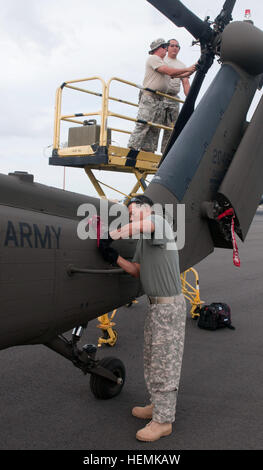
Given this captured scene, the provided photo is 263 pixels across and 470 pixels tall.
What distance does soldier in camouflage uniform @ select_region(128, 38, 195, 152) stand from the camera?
232 inches

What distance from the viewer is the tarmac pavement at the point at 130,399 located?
3311 millimetres

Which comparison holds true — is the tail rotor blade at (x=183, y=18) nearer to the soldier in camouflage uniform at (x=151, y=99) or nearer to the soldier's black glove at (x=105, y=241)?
the soldier in camouflage uniform at (x=151, y=99)

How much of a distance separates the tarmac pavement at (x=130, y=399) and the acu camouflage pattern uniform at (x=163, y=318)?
387 millimetres

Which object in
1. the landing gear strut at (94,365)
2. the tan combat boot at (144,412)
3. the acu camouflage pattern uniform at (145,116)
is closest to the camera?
the landing gear strut at (94,365)

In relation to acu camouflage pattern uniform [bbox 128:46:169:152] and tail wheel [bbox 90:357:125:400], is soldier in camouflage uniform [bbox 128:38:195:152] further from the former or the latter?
tail wheel [bbox 90:357:125:400]

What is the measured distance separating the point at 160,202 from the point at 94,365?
1584 mm

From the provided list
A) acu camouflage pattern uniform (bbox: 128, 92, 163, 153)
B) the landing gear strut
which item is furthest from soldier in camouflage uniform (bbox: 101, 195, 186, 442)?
acu camouflage pattern uniform (bbox: 128, 92, 163, 153)

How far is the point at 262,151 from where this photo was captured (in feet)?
13.8

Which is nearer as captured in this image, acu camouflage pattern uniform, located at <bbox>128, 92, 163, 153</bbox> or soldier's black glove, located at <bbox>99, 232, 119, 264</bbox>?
soldier's black glove, located at <bbox>99, 232, 119, 264</bbox>

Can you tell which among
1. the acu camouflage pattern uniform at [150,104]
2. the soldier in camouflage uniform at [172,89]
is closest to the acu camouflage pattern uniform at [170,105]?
the soldier in camouflage uniform at [172,89]

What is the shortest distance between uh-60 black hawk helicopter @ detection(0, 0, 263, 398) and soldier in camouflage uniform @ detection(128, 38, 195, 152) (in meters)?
1.39

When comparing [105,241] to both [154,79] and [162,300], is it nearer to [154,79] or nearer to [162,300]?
[162,300]
